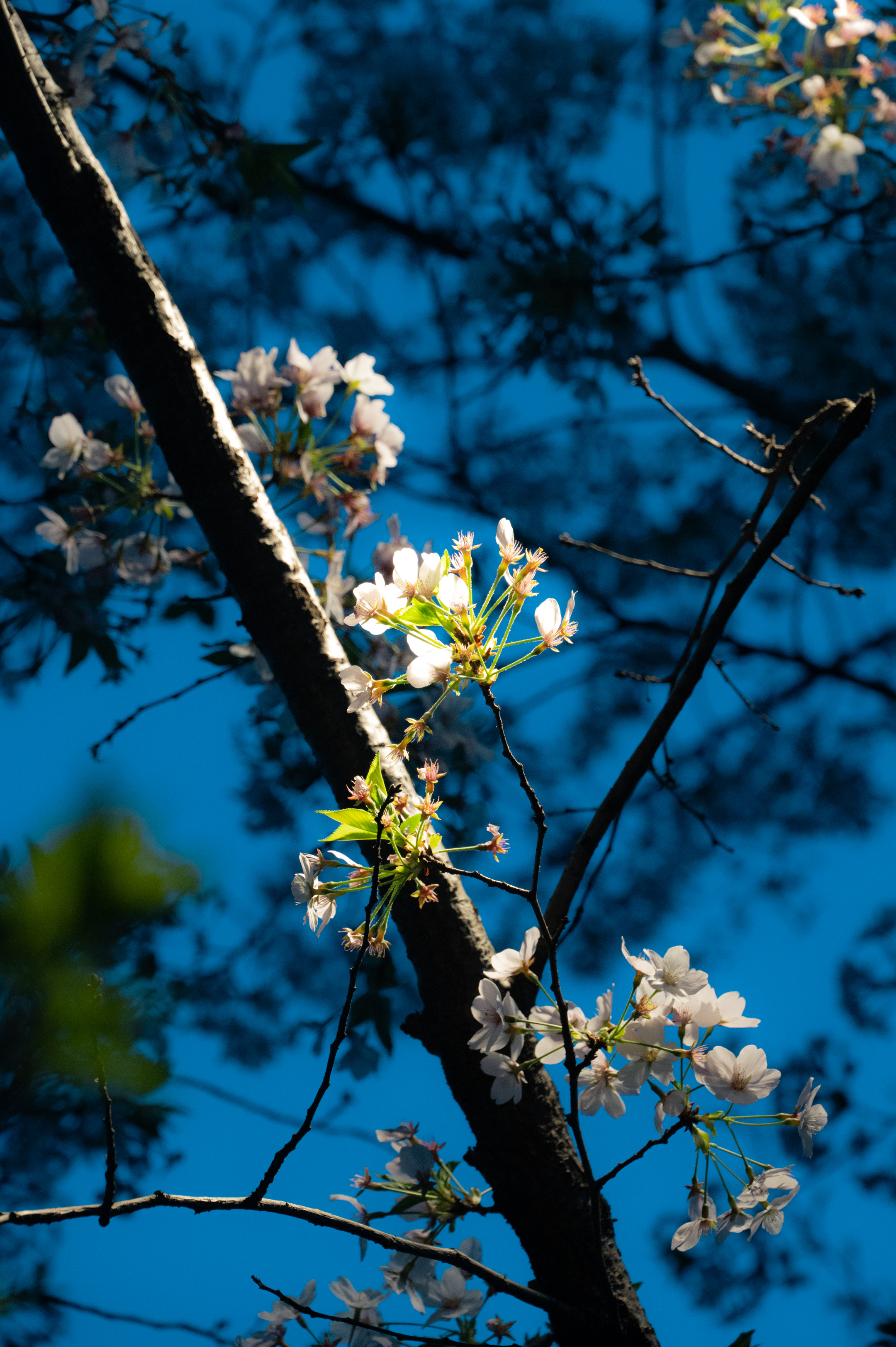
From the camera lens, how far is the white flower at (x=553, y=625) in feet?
1.25

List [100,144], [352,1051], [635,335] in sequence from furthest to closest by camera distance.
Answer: [635,335]
[100,144]
[352,1051]

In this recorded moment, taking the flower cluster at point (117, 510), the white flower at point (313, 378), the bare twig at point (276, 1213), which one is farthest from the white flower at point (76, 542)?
the bare twig at point (276, 1213)

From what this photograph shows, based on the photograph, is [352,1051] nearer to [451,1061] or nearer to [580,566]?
[451,1061]

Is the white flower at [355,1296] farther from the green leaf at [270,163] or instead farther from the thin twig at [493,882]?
the green leaf at [270,163]

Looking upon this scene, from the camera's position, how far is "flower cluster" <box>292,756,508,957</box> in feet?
1.29

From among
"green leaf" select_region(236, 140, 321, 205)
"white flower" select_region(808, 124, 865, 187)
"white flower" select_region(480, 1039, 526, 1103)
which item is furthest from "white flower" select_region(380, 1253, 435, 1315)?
"white flower" select_region(808, 124, 865, 187)

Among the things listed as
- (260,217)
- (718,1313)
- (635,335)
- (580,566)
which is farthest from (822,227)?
(718,1313)

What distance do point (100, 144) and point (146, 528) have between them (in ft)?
1.48

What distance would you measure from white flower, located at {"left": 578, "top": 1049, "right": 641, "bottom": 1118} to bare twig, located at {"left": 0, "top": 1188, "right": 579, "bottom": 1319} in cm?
10

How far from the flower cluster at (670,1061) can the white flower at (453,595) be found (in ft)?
0.60

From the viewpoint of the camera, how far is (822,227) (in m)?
1.16

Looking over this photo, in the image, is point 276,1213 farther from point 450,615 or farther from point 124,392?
point 124,392

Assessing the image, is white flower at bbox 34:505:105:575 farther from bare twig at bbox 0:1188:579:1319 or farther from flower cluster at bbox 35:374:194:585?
bare twig at bbox 0:1188:579:1319

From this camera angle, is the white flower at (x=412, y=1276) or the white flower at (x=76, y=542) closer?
the white flower at (x=412, y=1276)
